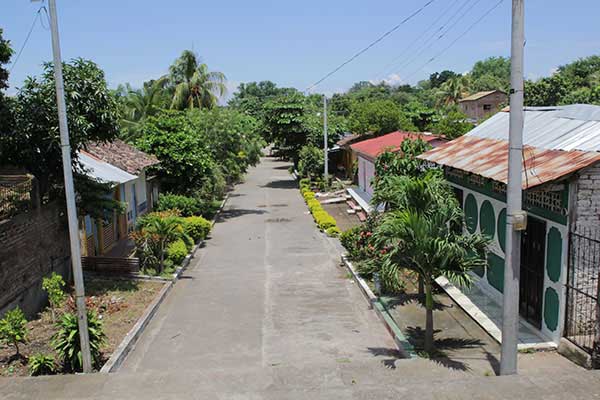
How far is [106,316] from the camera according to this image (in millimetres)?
13109

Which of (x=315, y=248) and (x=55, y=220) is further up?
(x=55, y=220)

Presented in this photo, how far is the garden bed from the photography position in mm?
10234

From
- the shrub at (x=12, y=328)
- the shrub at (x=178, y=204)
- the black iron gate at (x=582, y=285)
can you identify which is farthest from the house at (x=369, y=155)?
the shrub at (x=12, y=328)

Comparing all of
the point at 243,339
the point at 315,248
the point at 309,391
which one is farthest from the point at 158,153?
the point at 309,391

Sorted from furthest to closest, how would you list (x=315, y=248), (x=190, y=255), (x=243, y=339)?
1. (x=315, y=248)
2. (x=190, y=255)
3. (x=243, y=339)

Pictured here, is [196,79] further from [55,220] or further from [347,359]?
[347,359]

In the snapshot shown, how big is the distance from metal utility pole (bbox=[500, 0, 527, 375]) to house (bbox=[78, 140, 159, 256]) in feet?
36.8

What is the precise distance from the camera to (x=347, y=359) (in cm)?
1052

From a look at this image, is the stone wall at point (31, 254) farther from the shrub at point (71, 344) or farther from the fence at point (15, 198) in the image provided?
the shrub at point (71, 344)

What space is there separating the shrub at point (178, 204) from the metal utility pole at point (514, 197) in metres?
17.9

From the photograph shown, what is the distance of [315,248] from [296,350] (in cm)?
1081

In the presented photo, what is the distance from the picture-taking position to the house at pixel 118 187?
59.2 feet

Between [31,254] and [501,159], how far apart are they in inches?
403

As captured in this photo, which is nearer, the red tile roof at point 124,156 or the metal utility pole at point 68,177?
the metal utility pole at point 68,177
